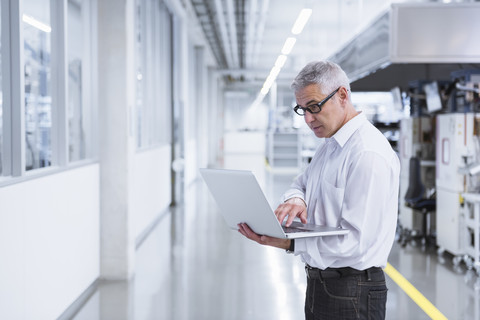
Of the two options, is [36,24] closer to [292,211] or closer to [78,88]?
[78,88]

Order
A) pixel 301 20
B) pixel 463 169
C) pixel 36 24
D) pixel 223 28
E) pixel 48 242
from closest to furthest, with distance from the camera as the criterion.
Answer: pixel 48 242, pixel 36 24, pixel 463 169, pixel 301 20, pixel 223 28

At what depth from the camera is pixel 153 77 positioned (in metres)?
8.79

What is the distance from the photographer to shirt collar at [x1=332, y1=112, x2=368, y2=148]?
177cm

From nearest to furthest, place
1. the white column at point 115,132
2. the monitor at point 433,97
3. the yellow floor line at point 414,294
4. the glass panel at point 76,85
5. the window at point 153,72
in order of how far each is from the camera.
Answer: the yellow floor line at point 414,294, the glass panel at point 76,85, the white column at point 115,132, the monitor at point 433,97, the window at point 153,72

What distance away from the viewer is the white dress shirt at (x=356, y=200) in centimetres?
164

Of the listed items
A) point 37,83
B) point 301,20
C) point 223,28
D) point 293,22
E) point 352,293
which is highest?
point 223,28

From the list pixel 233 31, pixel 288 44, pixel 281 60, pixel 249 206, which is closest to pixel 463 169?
pixel 249 206

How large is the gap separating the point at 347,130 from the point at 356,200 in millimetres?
261

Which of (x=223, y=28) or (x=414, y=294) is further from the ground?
(x=223, y=28)

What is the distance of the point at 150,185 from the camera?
313 inches

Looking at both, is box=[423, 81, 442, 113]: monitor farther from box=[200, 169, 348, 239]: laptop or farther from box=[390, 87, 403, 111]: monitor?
box=[200, 169, 348, 239]: laptop

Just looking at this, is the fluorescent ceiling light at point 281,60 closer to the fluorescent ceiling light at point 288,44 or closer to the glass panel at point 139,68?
the fluorescent ceiling light at point 288,44

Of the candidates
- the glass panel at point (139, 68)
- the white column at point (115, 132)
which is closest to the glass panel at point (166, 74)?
the glass panel at point (139, 68)

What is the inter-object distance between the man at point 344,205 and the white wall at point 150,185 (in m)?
3.65
